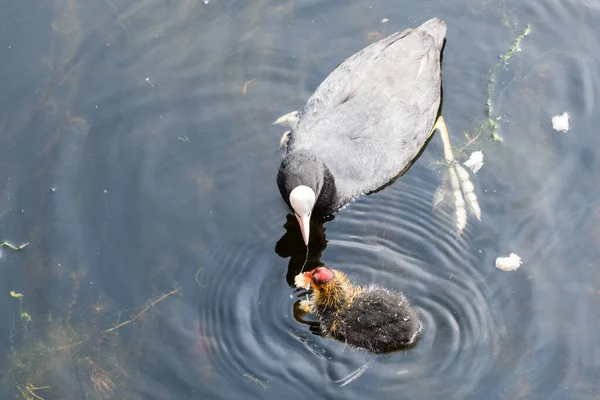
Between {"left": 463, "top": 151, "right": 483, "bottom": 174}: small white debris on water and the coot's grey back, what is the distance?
43cm

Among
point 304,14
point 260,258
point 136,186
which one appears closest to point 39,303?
point 136,186

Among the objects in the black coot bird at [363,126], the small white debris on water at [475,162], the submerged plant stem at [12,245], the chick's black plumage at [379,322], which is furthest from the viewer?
the small white debris on water at [475,162]

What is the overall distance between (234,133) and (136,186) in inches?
Answer: 37.9

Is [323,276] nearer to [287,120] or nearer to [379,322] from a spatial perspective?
[379,322]

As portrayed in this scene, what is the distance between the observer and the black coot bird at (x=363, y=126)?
634cm

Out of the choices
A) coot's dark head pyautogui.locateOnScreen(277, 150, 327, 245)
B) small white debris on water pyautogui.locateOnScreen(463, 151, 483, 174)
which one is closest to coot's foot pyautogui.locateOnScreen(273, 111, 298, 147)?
coot's dark head pyautogui.locateOnScreen(277, 150, 327, 245)

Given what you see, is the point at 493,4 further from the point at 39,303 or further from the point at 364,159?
the point at 39,303

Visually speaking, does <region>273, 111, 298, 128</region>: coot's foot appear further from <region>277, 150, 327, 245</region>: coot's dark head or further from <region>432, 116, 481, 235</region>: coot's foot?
<region>432, 116, 481, 235</region>: coot's foot

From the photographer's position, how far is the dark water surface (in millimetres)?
5668

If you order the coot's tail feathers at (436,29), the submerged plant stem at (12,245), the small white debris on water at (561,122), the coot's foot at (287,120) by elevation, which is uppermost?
the coot's tail feathers at (436,29)

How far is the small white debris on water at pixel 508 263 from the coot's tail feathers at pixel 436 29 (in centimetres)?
207

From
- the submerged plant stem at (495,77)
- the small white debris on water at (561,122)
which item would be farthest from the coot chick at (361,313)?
the small white debris on water at (561,122)

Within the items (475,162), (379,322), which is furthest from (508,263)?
(379,322)

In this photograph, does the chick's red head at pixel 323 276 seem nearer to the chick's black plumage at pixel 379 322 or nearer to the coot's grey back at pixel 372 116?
the chick's black plumage at pixel 379 322
